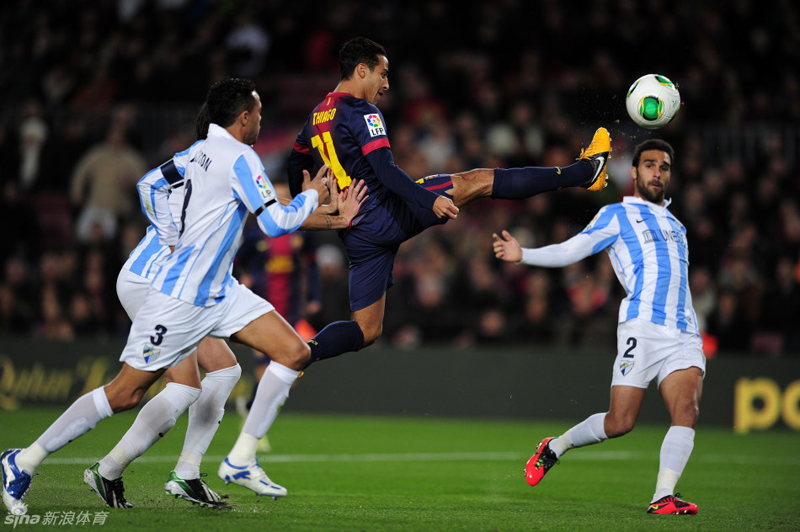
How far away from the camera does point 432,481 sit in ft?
25.8

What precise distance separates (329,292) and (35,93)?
20.5 feet

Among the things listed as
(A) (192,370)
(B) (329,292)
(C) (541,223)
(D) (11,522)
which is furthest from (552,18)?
(D) (11,522)

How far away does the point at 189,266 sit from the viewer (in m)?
5.53

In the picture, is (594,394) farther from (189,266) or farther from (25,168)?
(25,168)

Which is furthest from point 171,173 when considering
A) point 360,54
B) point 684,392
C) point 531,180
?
point 684,392

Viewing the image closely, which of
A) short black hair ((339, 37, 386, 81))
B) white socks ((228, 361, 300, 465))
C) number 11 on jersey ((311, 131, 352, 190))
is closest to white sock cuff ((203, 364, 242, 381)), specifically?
white socks ((228, 361, 300, 465))

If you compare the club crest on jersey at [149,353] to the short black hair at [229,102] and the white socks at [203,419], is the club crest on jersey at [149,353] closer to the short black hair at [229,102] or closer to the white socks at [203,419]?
the white socks at [203,419]

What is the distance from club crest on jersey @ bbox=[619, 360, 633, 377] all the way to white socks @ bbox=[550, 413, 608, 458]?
369 mm

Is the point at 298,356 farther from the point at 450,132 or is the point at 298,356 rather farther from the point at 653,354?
the point at 450,132

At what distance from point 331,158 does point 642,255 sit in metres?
2.15

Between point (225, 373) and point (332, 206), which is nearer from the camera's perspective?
point (225, 373)

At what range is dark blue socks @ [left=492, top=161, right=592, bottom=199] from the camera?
692 cm

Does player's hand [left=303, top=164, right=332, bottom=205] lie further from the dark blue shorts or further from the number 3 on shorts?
the number 3 on shorts

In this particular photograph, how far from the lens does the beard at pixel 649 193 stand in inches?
271
